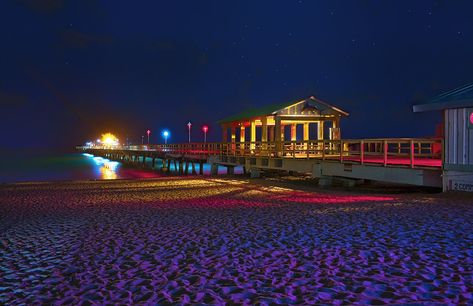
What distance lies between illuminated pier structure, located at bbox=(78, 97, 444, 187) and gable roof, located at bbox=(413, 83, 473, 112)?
3.54ft

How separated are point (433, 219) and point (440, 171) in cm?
445

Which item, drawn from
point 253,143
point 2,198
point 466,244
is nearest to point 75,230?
point 466,244

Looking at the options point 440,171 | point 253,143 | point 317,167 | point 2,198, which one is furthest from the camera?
point 253,143

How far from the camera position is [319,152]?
90.0 ft

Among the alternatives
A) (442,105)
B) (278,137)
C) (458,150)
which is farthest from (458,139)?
(278,137)

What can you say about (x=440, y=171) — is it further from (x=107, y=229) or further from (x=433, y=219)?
(x=107, y=229)

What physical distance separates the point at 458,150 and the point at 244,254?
28.7 ft

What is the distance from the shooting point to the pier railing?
1561 centimetres

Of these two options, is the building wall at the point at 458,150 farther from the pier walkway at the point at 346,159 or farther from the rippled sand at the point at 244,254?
the rippled sand at the point at 244,254

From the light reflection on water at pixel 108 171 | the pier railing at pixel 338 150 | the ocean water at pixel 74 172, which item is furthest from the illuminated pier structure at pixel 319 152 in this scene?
the light reflection on water at pixel 108 171

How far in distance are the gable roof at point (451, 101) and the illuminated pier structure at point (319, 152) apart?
108 cm

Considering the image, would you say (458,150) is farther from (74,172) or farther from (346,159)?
(74,172)

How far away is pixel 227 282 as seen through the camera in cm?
512

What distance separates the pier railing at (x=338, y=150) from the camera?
1561 centimetres
